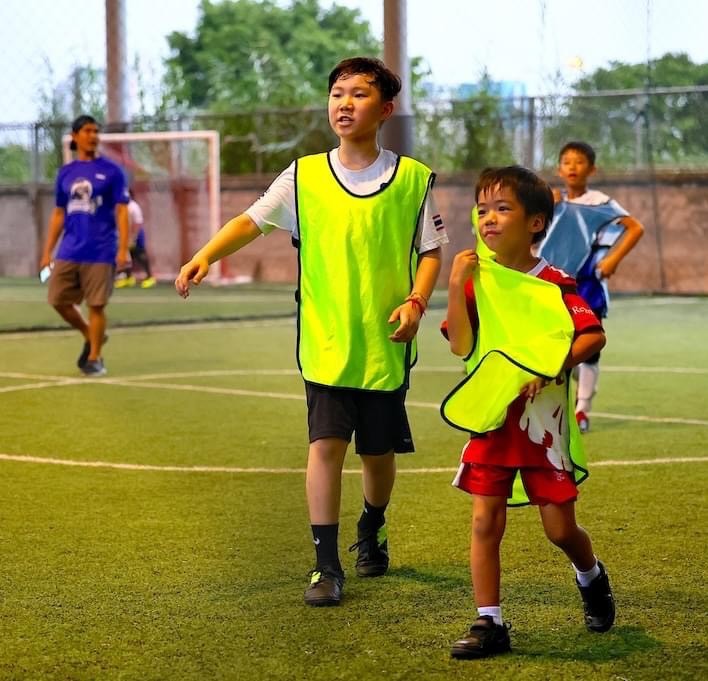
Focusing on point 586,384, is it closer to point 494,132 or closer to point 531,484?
point 531,484

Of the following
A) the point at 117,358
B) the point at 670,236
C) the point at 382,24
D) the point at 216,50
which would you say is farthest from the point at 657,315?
the point at 216,50

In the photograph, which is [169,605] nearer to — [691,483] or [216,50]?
[691,483]

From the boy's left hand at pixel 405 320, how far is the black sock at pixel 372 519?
78 centimetres

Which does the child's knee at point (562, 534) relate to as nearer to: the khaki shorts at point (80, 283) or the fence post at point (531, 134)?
the khaki shorts at point (80, 283)

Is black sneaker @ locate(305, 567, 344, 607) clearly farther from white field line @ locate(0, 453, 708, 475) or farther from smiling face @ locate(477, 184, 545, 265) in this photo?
white field line @ locate(0, 453, 708, 475)

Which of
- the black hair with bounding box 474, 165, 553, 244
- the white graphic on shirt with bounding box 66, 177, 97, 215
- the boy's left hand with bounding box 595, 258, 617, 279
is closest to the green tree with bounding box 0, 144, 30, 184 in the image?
the white graphic on shirt with bounding box 66, 177, 97, 215

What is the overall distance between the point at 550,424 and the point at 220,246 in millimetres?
1327

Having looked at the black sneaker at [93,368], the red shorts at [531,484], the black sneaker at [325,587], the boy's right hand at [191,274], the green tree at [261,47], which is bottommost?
the black sneaker at [93,368]

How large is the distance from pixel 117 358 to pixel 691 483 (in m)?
7.03

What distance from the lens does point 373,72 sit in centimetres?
523

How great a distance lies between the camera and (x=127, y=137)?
24750mm

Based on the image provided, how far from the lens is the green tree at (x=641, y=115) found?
2183 cm

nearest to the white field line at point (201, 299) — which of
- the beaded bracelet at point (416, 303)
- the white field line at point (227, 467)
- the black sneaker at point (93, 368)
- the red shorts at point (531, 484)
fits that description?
the black sneaker at point (93, 368)

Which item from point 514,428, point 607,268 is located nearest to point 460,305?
point 514,428
